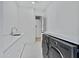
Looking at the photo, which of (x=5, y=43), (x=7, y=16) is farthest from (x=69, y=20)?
(x=7, y=16)

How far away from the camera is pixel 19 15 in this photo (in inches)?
232

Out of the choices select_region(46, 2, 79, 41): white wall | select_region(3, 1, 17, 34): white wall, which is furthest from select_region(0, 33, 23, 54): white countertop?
select_region(3, 1, 17, 34): white wall

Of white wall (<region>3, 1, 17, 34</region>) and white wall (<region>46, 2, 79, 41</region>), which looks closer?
white wall (<region>46, 2, 79, 41</region>)

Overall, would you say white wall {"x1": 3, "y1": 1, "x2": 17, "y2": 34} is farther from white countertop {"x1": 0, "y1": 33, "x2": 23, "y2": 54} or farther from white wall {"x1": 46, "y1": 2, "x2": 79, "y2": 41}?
white wall {"x1": 46, "y1": 2, "x2": 79, "y2": 41}

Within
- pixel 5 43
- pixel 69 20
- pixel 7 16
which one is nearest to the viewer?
pixel 5 43

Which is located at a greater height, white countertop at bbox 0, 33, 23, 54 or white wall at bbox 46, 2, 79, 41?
white wall at bbox 46, 2, 79, 41

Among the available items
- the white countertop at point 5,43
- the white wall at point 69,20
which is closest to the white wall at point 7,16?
the white countertop at point 5,43

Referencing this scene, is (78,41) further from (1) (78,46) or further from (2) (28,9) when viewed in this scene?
(2) (28,9)

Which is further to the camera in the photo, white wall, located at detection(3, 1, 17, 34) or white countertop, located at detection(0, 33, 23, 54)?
white wall, located at detection(3, 1, 17, 34)

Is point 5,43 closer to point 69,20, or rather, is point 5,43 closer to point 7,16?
point 69,20

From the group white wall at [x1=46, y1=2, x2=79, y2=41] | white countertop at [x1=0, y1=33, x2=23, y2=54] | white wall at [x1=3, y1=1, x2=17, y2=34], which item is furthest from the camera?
white wall at [x1=3, y1=1, x2=17, y2=34]

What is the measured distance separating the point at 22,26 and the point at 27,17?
0.57 meters

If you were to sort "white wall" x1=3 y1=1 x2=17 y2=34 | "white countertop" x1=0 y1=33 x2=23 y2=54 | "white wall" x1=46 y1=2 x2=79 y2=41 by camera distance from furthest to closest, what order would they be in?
"white wall" x1=3 y1=1 x2=17 y2=34 → "white wall" x1=46 y1=2 x2=79 y2=41 → "white countertop" x1=0 y1=33 x2=23 y2=54

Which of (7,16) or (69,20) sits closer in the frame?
(69,20)
